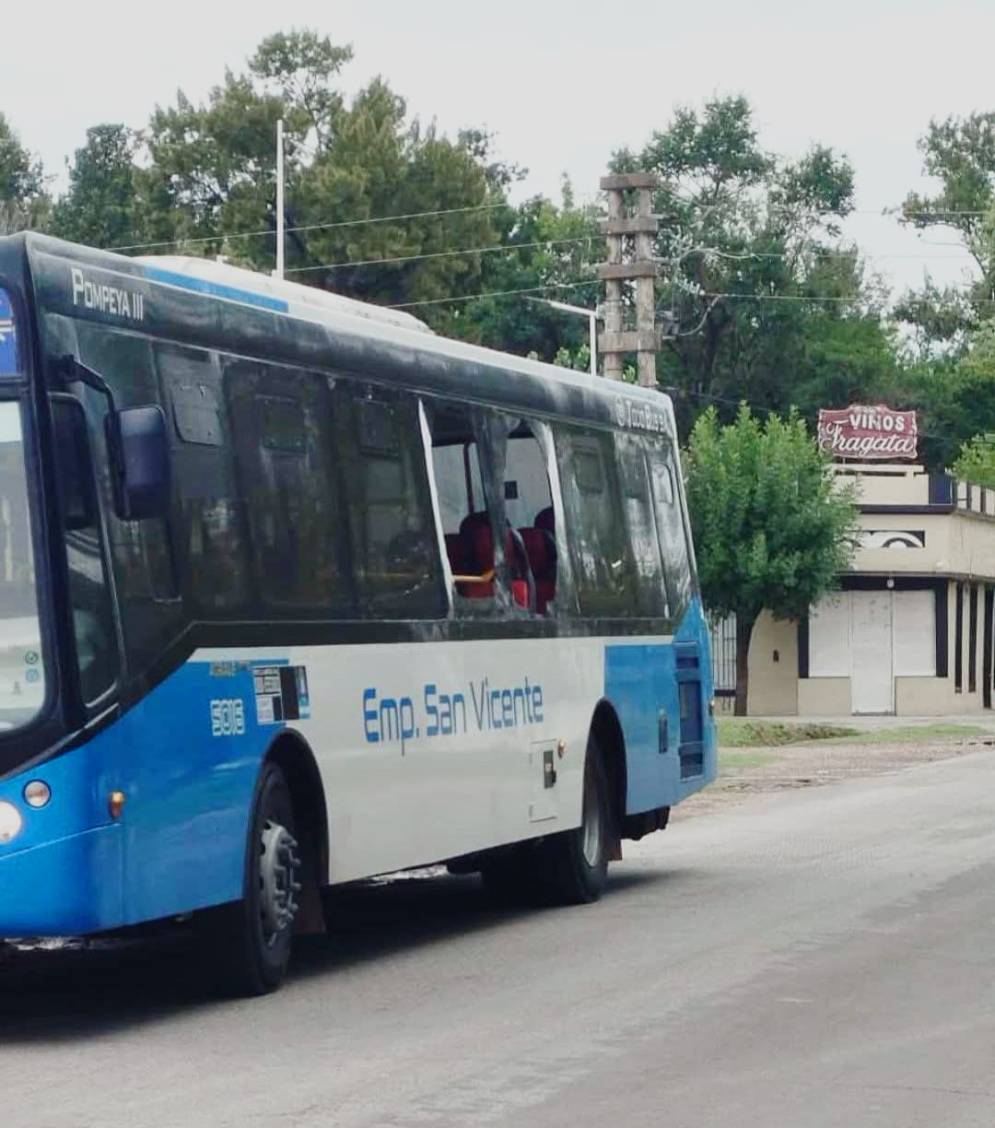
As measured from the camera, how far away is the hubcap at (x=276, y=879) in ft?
38.1

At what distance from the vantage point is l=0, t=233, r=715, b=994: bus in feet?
33.3

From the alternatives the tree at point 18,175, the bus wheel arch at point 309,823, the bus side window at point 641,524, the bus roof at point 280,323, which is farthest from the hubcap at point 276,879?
the tree at point 18,175

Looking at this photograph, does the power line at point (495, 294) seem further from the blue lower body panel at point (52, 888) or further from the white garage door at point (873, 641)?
the blue lower body panel at point (52, 888)

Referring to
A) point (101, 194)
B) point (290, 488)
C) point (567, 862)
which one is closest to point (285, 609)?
point (290, 488)

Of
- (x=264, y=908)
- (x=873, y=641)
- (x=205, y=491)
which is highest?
(x=205, y=491)

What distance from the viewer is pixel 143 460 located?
10.2 meters

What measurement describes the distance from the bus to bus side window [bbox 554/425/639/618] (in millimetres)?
31

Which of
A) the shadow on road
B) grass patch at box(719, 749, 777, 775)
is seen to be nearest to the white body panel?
the shadow on road

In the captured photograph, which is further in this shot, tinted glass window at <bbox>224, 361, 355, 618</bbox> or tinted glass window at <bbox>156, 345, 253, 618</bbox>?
tinted glass window at <bbox>224, 361, 355, 618</bbox>

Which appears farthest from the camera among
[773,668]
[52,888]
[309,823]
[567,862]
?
[773,668]

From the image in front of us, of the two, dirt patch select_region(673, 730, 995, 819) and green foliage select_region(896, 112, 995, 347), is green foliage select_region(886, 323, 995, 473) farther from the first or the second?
dirt patch select_region(673, 730, 995, 819)

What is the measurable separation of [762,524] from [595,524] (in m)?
37.6

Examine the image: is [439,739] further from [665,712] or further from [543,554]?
[665,712]

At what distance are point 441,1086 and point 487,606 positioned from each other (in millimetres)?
5569
